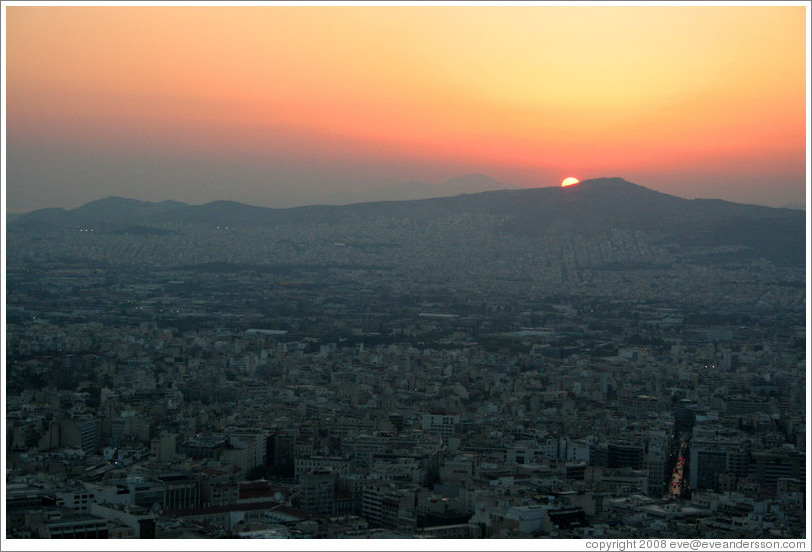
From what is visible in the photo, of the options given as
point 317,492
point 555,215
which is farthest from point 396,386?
point 555,215

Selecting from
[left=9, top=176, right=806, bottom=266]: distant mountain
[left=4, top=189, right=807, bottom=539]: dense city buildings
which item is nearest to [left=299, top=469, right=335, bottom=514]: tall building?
[left=4, top=189, right=807, bottom=539]: dense city buildings

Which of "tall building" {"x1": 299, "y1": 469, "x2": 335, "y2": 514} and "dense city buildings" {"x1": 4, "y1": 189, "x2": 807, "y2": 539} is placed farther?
"tall building" {"x1": 299, "y1": 469, "x2": 335, "y2": 514}

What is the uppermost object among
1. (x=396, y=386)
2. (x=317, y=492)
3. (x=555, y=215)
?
(x=555, y=215)

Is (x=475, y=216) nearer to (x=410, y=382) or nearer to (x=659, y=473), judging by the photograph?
(x=410, y=382)

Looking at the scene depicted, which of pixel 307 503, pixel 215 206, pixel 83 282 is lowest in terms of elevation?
pixel 307 503

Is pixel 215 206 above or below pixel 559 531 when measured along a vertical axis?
above

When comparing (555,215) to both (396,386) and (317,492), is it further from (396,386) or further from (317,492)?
(317,492)

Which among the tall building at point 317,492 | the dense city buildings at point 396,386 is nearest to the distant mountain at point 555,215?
the dense city buildings at point 396,386

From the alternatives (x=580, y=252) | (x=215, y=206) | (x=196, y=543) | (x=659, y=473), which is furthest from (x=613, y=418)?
(x=580, y=252)

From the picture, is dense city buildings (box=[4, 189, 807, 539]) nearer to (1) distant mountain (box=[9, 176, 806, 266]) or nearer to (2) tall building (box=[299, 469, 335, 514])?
(2) tall building (box=[299, 469, 335, 514])
